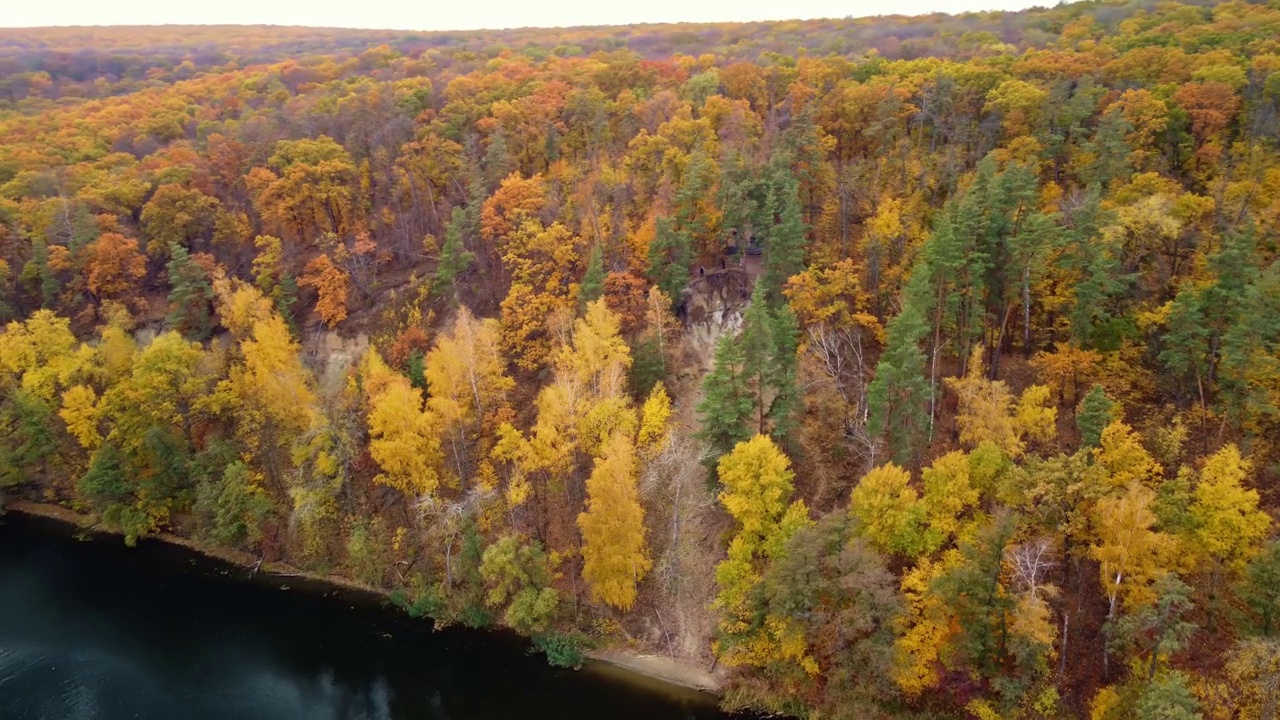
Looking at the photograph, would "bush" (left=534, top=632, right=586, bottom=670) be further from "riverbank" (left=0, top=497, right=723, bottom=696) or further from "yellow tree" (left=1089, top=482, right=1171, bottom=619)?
"yellow tree" (left=1089, top=482, right=1171, bottom=619)

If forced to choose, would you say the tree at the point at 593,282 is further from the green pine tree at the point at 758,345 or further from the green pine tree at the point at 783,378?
the green pine tree at the point at 783,378

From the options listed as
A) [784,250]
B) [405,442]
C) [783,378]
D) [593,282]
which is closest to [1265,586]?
[783,378]

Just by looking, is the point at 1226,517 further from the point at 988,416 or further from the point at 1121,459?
the point at 988,416

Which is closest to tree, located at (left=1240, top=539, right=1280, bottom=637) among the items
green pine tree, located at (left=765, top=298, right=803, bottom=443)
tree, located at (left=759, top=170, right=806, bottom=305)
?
green pine tree, located at (left=765, top=298, right=803, bottom=443)

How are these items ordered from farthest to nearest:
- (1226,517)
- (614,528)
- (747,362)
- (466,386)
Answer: (466,386) → (747,362) → (614,528) → (1226,517)

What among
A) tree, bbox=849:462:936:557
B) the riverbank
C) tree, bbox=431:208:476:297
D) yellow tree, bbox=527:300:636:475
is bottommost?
the riverbank

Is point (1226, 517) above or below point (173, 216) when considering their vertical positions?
below

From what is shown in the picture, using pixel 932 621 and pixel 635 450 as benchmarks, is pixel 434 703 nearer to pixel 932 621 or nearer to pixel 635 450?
pixel 635 450
